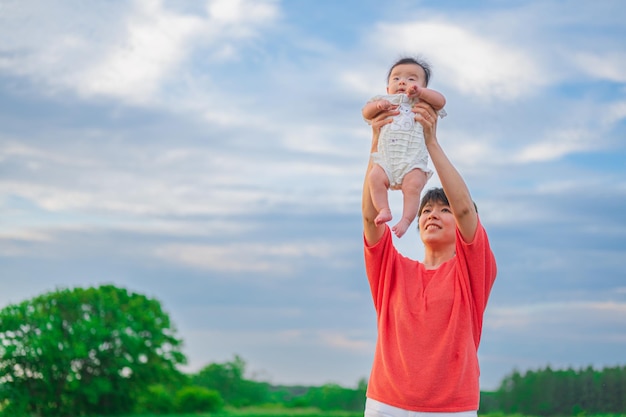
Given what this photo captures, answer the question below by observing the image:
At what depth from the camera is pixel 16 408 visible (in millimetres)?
17812

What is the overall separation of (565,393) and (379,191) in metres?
6.20

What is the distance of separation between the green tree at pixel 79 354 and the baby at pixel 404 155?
597 inches

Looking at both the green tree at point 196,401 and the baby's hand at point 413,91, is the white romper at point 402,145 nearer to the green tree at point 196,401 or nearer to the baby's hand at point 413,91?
the baby's hand at point 413,91

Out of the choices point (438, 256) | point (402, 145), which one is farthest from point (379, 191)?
point (438, 256)

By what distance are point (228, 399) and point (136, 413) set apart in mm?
2484

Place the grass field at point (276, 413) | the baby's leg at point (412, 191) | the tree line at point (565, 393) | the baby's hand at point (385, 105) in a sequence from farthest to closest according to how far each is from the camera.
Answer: the grass field at point (276, 413), the tree line at point (565, 393), the baby's hand at point (385, 105), the baby's leg at point (412, 191)

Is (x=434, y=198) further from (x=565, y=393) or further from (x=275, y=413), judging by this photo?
(x=275, y=413)

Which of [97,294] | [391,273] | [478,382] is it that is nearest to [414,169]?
[391,273]

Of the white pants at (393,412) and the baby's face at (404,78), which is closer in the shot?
the white pants at (393,412)

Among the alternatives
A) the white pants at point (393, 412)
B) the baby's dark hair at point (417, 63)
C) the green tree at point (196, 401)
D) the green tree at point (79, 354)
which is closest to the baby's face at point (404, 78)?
the baby's dark hair at point (417, 63)

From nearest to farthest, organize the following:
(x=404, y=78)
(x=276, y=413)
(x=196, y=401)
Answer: (x=404, y=78) → (x=276, y=413) → (x=196, y=401)

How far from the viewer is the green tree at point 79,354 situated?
703 inches

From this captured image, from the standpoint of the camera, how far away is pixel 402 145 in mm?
4152

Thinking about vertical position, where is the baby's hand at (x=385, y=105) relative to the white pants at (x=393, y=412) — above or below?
above
